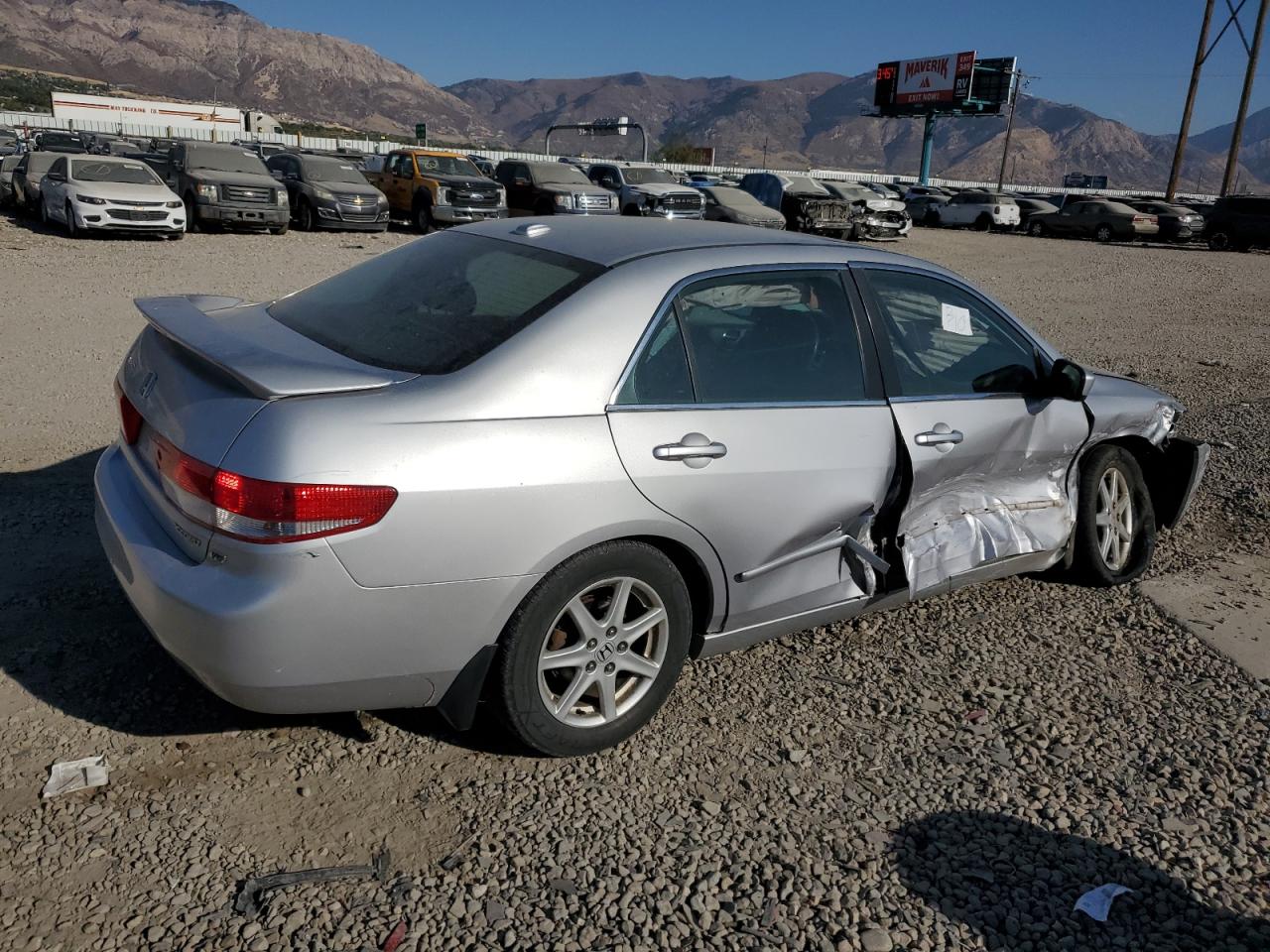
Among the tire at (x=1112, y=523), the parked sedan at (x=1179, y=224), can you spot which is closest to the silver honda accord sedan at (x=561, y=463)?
the tire at (x=1112, y=523)

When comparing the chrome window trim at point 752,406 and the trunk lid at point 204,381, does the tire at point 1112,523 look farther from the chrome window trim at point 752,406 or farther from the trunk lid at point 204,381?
the trunk lid at point 204,381

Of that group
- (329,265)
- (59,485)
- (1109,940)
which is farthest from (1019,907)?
(329,265)

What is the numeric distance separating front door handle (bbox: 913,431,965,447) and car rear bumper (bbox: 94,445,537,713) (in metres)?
1.69

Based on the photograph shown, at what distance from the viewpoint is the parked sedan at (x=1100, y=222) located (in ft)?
112

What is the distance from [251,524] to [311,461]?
23 centimetres

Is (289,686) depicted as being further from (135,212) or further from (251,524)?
(135,212)

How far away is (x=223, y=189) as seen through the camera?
18.7m

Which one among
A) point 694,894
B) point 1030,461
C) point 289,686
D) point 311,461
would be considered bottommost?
point 694,894

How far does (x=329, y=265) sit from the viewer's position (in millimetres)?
15477

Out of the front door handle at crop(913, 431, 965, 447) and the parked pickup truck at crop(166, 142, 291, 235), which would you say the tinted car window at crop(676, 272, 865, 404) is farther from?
the parked pickup truck at crop(166, 142, 291, 235)

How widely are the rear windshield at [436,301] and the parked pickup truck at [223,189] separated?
1639cm

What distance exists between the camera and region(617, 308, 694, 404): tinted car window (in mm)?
3239

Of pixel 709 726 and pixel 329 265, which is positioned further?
pixel 329 265

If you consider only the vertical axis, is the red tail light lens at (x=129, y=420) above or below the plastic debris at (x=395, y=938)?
above
